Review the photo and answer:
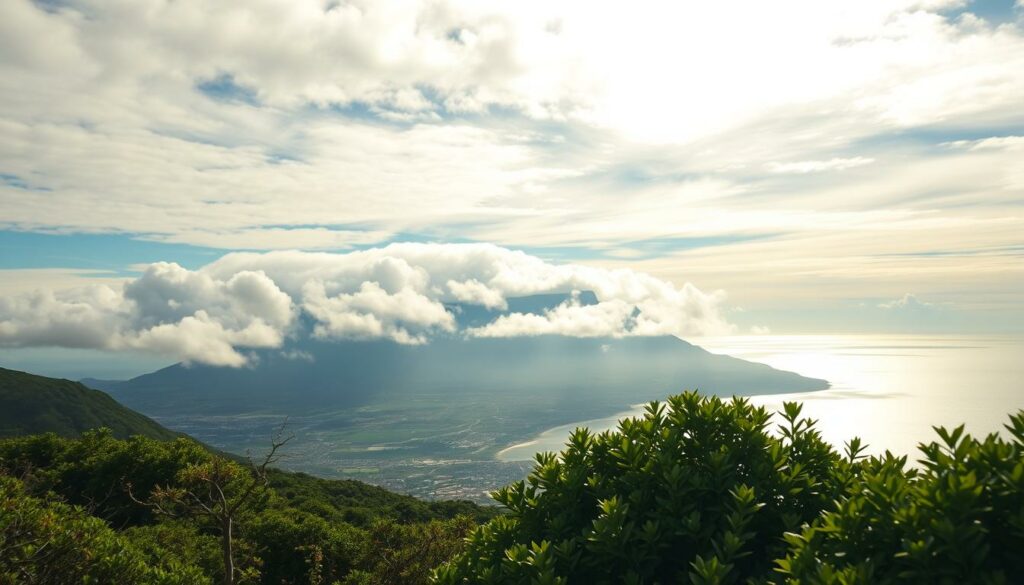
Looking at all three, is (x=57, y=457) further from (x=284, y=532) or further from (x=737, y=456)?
(x=737, y=456)

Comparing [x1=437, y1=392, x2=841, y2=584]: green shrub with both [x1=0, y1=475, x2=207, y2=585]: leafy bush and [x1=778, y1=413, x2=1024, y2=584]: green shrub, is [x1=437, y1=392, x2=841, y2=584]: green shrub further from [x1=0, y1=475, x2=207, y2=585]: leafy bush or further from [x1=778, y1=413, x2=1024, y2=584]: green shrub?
[x1=0, y1=475, x2=207, y2=585]: leafy bush

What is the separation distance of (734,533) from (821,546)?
1.27 m

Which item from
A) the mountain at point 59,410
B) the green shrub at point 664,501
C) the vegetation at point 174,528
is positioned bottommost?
the mountain at point 59,410

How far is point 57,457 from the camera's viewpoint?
3072 centimetres

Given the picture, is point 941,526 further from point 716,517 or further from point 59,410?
point 59,410

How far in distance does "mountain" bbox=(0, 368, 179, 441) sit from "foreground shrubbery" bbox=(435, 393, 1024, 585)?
17019 cm

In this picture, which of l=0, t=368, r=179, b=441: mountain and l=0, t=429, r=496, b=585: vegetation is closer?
l=0, t=429, r=496, b=585: vegetation

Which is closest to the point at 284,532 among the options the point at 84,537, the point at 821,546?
the point at 84,537

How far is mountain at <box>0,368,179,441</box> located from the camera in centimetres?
15350

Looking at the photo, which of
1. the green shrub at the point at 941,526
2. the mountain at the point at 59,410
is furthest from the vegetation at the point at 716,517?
the mountain at the point at 59,410

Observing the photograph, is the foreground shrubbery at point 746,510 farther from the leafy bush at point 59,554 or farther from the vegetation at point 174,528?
the vegetation at point 174,528

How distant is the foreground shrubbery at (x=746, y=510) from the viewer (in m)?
4.48

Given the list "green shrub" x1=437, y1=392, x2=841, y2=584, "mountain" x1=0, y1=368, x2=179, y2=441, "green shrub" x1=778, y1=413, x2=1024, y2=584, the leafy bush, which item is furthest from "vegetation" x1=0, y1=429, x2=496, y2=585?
"mountain" x1=0, y1=368, x2=179, y2=441

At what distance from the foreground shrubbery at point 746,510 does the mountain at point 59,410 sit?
17019cm
